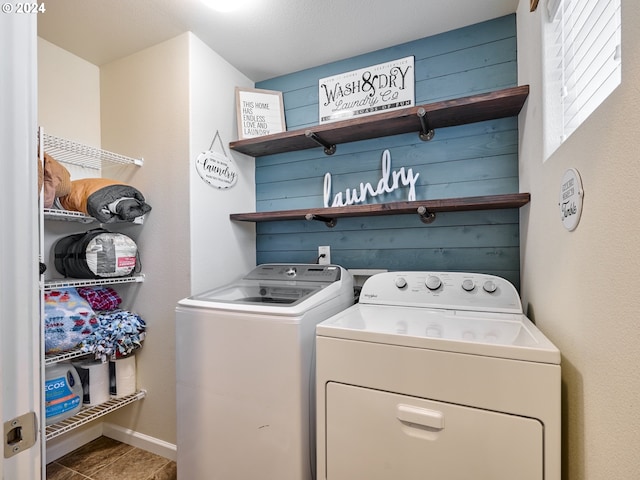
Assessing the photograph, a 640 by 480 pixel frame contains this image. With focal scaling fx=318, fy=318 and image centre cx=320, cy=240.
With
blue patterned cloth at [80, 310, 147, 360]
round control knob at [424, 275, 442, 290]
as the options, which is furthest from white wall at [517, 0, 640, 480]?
blue patterned cloth at [80, 310, 147, 360]

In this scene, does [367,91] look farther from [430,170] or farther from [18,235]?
[18,235]

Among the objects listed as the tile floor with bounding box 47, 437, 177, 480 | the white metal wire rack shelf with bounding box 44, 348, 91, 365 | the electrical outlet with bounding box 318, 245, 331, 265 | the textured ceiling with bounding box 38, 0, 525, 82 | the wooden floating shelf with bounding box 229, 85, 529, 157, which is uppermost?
the textured ceiling with bounding box 38, 0, 525, 82

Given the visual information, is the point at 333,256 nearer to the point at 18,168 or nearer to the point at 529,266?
the point at 529,266

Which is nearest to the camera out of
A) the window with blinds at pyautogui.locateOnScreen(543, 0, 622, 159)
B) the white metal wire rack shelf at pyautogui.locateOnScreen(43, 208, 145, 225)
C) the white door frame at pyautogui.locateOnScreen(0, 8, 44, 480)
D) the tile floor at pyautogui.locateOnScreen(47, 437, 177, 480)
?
the white door frame at pyautogui.locateOnScreen(0, 8, 44, 480)

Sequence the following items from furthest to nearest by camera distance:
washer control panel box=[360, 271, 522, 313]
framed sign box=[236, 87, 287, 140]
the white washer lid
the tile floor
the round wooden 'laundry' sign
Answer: framed sign box=[236, 87, 287, 140] → the round wooden 'laundry' sign → the tile floor → washer control panel box=[360, 271, 522, 313] → the white washer lid

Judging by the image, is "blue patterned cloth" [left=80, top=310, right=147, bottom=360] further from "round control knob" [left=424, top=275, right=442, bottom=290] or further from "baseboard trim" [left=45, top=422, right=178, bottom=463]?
"round control knob" [left=424, top=275, right=442, bottom=290]

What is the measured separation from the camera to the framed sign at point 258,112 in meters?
2.09

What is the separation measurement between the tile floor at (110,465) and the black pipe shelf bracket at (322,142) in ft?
6.63

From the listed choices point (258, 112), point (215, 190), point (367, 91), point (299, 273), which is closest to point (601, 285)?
point (299, 273)

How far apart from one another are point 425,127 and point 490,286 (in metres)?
0.92

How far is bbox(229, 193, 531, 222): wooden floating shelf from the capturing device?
144cm

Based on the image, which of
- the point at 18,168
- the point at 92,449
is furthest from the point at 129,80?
the point at 92,449

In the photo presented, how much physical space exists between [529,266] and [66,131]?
263 centimetres

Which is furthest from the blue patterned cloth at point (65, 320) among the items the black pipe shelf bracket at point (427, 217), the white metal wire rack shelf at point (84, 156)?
the black pipe shelf bracket at point (427, 217)
